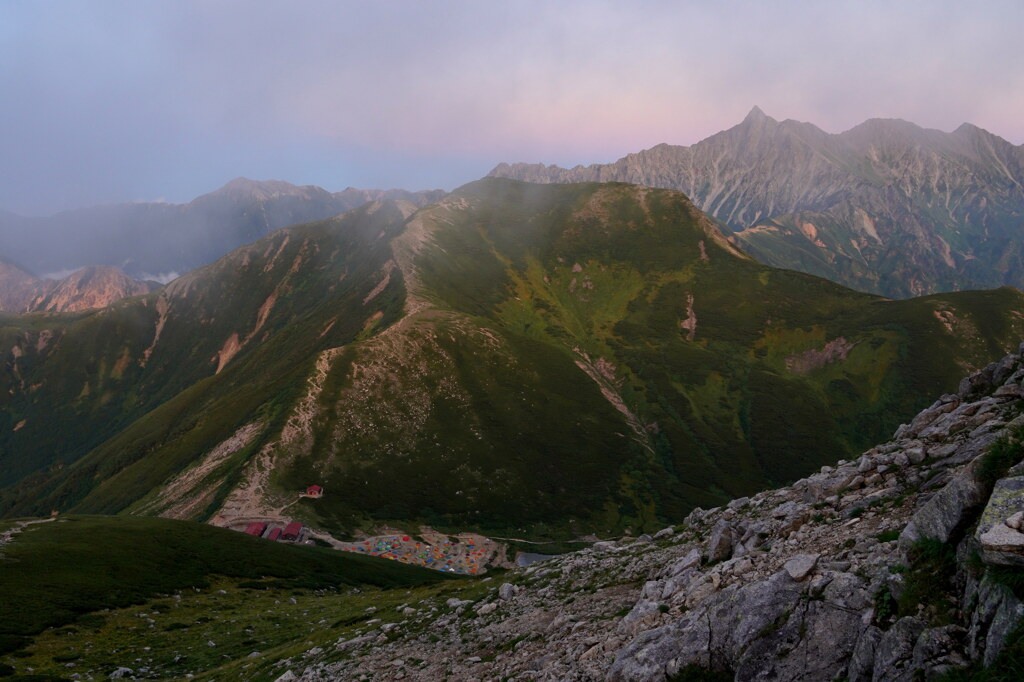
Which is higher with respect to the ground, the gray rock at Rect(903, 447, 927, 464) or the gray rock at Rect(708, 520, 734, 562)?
the gray rock at Rect(903, 447, 927, 464)

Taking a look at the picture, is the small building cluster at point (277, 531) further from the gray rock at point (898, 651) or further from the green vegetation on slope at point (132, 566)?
the gray rock at point (898, 651)

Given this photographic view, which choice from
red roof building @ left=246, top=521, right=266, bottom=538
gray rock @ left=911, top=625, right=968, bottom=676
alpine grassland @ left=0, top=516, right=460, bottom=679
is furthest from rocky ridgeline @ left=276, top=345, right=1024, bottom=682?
red roof building @ left=246, top=521, right=266, bottom=538

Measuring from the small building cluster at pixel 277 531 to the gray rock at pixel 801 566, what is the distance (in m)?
120

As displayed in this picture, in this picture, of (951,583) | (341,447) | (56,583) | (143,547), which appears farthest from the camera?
(341,447)

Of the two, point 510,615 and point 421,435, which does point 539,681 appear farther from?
point 421,435

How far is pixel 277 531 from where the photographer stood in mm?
117438

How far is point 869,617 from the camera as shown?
1284cm

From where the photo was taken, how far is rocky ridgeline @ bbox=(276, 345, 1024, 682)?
1123 cm

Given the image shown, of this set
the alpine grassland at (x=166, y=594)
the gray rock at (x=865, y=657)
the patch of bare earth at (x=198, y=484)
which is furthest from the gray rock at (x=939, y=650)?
the patch of bare earth at (x=198, y=484)

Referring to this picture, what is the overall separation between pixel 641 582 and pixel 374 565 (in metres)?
82.0

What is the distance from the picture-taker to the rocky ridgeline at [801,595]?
11.2 metres

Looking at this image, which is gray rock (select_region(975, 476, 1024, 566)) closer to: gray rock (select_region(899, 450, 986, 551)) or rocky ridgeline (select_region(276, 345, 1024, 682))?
rocky ridgeline (select_region(276, 345, 1024, 682))

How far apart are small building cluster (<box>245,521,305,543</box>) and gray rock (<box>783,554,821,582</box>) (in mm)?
120135

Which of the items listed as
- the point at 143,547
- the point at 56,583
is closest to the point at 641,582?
the point at 56,583
